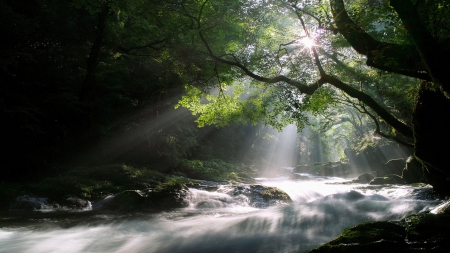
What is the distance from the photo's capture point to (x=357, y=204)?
988cm

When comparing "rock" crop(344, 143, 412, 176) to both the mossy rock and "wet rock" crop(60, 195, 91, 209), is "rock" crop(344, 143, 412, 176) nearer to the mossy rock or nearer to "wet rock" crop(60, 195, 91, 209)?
the mossy rock

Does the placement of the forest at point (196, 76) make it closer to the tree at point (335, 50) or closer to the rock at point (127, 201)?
the tree at point (335, 50)

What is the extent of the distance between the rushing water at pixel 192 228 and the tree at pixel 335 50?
9.14 feet

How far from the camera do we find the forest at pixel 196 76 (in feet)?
21.5

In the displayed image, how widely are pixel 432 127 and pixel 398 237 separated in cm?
427

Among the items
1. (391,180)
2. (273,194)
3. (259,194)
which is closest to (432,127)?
(273,194)

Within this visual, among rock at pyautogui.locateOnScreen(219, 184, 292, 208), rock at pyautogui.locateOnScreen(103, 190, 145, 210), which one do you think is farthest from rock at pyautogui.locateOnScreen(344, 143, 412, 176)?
rock at pyautogui.locateOnScreen(103, 190, 145, 210)

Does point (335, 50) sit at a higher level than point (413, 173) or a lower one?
higher

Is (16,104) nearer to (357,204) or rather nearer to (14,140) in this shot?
(14,140)

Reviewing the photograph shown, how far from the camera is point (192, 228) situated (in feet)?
24.4

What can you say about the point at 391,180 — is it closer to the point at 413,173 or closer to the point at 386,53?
the point at 413,173

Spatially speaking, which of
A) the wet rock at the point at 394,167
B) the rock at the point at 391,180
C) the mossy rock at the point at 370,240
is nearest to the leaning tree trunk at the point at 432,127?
the mossy rock at the point at 370,240

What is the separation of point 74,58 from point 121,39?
274 cm

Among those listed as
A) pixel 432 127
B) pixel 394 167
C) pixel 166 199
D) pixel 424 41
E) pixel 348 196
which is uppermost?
pixel 424 41
